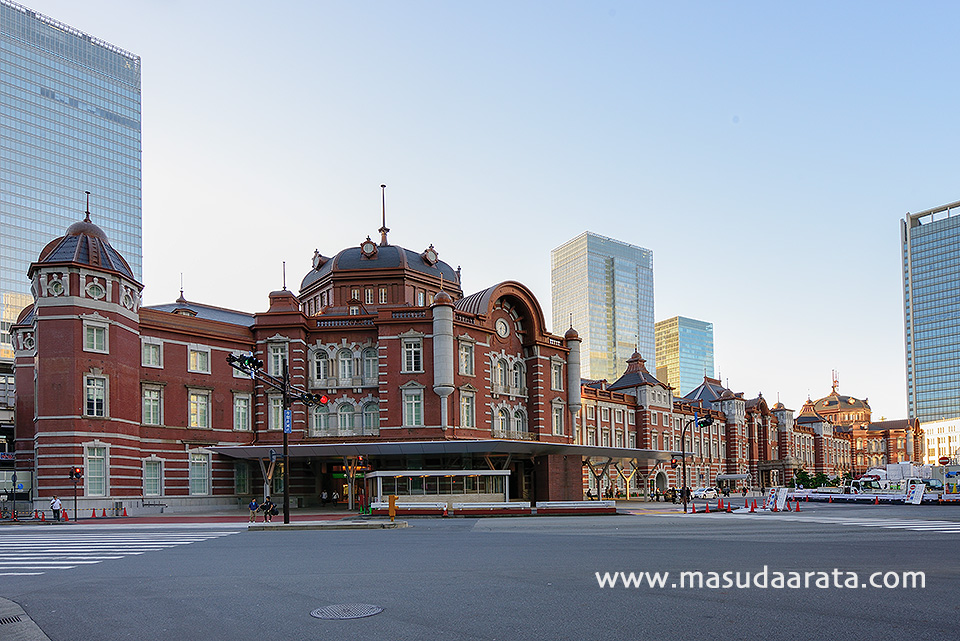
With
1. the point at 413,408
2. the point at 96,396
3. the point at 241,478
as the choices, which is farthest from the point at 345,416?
the point at 96,396

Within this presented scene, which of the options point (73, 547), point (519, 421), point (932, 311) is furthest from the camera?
point (932, 311)

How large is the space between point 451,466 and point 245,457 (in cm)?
1269

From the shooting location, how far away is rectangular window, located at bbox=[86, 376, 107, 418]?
4431cm

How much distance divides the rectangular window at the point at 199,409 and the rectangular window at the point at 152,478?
3.28 meters

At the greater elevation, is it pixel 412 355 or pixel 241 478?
pixel 412 355

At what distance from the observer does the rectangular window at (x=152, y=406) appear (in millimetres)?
48812

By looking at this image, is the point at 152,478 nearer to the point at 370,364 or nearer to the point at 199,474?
the point at 199,474

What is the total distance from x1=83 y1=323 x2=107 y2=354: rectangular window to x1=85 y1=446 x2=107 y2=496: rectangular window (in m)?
5.14

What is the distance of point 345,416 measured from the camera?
181 ft

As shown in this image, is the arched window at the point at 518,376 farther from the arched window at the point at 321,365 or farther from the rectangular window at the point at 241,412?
the rectangular window at the point at 241,412

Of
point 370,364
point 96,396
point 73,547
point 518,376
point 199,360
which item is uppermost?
point 199,360

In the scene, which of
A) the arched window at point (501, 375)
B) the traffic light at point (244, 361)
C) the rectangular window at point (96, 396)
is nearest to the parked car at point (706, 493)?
the arched window at point (501, 375)

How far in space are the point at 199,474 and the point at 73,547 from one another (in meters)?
29.3

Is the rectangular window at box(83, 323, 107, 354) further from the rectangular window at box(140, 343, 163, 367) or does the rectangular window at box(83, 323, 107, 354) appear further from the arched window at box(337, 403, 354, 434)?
the arched window at box(337, 403, 354, 434)
